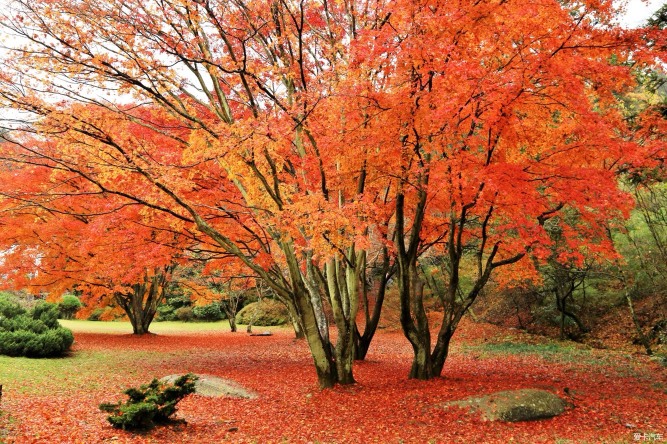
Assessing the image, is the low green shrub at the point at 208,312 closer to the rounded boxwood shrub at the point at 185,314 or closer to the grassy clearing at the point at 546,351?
the rounded boxwood shrub at the point at 185,314

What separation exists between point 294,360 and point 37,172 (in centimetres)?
1090

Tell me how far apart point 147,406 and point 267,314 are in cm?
2528

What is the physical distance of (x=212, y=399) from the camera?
28.3 feet

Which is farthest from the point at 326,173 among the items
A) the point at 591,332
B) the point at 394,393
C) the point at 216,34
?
the point at 591,332

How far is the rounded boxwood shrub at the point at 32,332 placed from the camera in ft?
41.7

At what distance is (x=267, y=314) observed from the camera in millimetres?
30859

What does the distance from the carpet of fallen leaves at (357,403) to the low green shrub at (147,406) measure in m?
0.19

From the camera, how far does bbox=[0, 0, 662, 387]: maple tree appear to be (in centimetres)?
711

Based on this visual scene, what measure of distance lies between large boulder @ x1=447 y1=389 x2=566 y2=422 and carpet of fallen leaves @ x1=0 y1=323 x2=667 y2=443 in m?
0.16

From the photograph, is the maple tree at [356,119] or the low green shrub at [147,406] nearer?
the low green shrub at [147,406]

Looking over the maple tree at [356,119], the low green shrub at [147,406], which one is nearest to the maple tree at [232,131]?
the maple tree at [356,119]

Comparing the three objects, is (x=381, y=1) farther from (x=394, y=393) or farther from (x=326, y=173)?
(x=394, y=393)

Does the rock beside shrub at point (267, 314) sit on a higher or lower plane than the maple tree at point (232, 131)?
lower

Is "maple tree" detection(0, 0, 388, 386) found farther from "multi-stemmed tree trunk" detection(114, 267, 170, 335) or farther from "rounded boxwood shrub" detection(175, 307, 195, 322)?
"rounded boxwood shrub" detection(175, 307, 195, 322)
